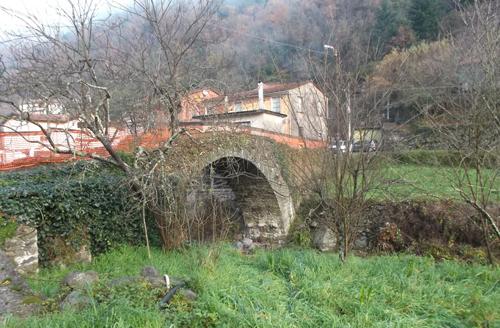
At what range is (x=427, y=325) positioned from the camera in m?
3.24

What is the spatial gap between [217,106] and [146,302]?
621 centimetres

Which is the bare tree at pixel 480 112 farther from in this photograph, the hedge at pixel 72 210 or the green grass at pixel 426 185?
the hedge at pixel 72 210

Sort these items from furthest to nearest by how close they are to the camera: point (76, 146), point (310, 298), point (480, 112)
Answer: point (76, 146), point (480, 112), point (310, 298)

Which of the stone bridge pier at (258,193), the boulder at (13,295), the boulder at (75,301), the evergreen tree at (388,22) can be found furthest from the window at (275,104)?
the boulder at (75,301)

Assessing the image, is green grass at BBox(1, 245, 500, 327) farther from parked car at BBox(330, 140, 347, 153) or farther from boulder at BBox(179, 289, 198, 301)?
parked car at BBox(330, 140, 347, 153)

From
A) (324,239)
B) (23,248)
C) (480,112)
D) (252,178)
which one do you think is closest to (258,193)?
(252,178)

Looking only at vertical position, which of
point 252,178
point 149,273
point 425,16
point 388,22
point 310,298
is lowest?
point 310,298

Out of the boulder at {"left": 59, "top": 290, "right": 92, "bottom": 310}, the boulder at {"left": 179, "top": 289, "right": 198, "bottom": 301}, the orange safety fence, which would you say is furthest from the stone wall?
the boulder at {"left": 179, "top": 289, "right": 198, "bottom": 301}

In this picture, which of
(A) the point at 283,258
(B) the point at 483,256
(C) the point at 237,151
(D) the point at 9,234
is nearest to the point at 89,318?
(A) the point at 283,258

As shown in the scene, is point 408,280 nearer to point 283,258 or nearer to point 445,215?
point 283,258

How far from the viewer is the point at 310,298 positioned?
12.2ft

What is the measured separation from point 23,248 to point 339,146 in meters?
4.81

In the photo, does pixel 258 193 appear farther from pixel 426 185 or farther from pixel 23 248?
pixel 23 248

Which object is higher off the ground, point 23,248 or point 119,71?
point 119,71
